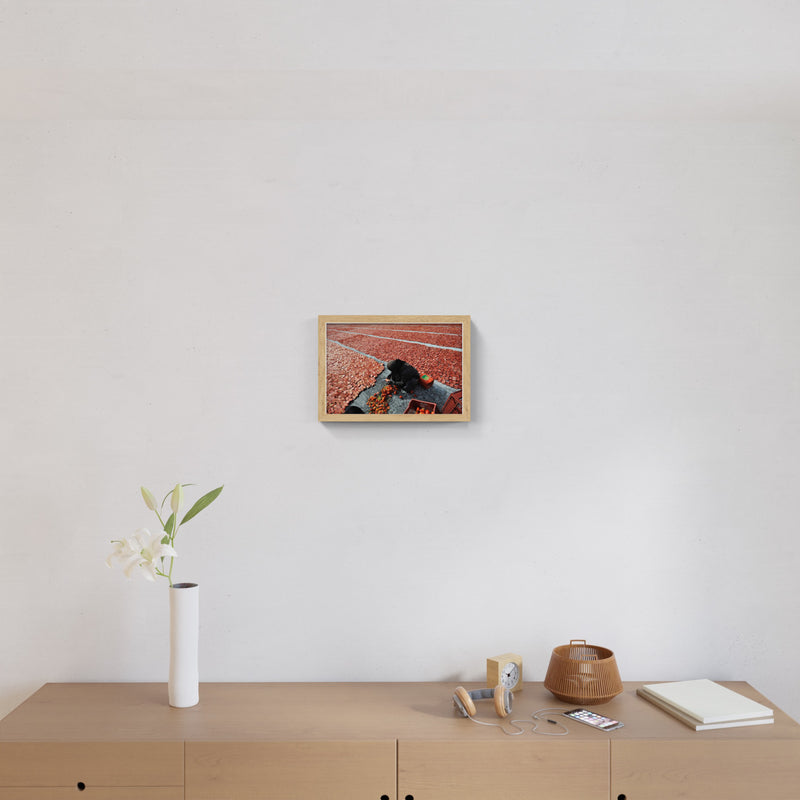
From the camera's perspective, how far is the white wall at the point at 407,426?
6.23 ft

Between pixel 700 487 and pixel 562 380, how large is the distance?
0.50m

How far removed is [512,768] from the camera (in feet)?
4.93

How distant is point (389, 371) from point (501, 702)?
0.90 m

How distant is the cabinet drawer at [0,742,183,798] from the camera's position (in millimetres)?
1501

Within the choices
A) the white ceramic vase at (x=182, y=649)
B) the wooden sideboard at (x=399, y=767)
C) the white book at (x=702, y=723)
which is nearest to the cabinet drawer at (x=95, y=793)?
the wooden sideboard at (x=399, y=767)

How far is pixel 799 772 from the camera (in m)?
1.51

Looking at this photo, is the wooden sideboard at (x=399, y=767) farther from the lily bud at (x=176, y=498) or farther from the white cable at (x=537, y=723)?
the lily bud at (x=176, y=498)

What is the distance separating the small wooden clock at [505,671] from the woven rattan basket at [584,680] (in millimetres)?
89

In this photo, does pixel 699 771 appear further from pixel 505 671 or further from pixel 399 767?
pixel 399 767

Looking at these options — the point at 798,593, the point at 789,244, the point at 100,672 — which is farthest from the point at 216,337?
the point at 798,593

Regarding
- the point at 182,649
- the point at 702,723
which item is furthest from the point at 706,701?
the point at 182,649

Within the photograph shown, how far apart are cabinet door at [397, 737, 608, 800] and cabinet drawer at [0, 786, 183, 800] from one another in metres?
0.53

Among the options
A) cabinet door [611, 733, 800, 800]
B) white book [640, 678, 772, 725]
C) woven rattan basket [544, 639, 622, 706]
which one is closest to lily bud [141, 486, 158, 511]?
woven rattan basket [544, 639, 622, 706]

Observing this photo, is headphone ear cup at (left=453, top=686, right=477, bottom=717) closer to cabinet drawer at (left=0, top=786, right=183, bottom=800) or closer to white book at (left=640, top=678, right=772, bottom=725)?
white book at (left=640, top=678, right=772, bottom=725)
